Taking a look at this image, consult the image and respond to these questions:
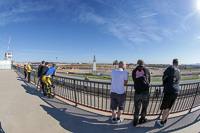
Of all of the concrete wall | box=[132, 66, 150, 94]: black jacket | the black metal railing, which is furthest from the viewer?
the concrete wall

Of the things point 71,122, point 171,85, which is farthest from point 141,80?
point 71,122

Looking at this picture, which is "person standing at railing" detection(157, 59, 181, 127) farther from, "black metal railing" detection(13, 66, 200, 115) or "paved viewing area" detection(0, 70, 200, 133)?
"paved viewing area" detection(0, 70, 200, 133)

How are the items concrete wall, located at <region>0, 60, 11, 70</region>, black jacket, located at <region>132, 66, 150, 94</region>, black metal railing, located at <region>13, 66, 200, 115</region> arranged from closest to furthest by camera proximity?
black jacket, located at <region>132, 66, 150, 94</region> → black metal railing, located at <region>13, 66, 200, 115</region> → concrete wall, located at <region>0, 60, 11, 70</region>

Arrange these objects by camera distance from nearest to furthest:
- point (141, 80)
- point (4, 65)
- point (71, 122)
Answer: point (141, 80) → point (71, 122) → point (4, 65)

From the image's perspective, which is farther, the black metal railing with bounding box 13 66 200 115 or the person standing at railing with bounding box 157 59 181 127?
the black metal railing with bounding box 13 66 200 115

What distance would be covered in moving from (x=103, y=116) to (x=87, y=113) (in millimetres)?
582

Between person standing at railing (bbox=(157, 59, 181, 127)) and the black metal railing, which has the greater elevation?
person standing at railing (bbox=(157, 59, 181, 127))

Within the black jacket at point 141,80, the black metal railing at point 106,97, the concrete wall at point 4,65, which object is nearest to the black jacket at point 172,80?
the black metal railing at point 106,97

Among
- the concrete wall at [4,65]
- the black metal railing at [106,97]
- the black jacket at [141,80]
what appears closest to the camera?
the black jacket at [141,80]

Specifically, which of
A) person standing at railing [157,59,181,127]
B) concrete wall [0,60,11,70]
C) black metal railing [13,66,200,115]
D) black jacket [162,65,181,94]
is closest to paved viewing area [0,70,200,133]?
black metal railing [13,66,200,115]

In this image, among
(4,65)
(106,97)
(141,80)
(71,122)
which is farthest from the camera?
(4,65)

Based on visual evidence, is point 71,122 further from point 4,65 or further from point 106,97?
point 4,65

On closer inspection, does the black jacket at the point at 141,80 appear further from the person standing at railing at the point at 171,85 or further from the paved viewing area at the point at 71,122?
the paved viewing area at the point at 71,122

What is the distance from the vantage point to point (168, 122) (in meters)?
A: 2.56
